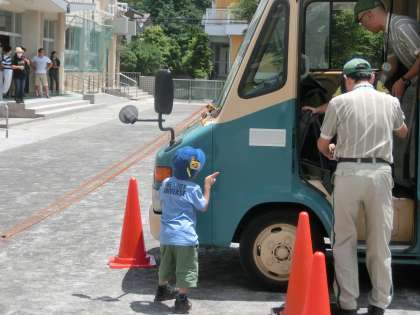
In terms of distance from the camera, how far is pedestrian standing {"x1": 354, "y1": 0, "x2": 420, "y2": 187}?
18.8 ft

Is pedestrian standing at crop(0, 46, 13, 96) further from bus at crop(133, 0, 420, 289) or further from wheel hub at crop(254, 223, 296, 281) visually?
wheel hub at crop(254, 223, 296, 281)

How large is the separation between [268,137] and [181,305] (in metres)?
1.47

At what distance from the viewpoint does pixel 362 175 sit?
5141 millimetres

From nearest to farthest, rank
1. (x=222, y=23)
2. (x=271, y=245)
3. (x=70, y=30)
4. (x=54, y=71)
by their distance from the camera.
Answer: (x=271, y=245) < (x=54, y=71) < (x=70, y=30) < (x=222, y=23)

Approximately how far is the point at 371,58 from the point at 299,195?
190cm

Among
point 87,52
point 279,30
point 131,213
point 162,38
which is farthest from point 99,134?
Result: point 162,38

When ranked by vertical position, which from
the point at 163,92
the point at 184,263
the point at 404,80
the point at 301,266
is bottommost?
the point at 184,263

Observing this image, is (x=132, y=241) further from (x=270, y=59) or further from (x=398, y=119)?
(x=398, y=119)

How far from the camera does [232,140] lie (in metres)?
5.88

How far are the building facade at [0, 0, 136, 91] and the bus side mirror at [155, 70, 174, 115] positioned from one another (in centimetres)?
1919

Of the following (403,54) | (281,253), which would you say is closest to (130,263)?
(281,253)

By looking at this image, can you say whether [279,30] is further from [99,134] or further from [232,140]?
[99,134]

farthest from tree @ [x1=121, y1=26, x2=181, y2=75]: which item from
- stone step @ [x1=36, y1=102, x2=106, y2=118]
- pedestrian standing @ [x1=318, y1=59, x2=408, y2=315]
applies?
pedestrian standing @ [x1=318, y1=59, x2=408, y2=315]

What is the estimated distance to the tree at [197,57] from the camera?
55.2 metres
